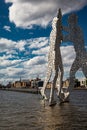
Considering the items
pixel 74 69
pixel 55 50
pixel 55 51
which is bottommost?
pixel 74 69

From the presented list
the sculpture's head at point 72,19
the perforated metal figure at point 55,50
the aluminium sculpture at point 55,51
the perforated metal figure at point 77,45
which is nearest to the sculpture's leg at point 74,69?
the perforated metal figure at point 77,45

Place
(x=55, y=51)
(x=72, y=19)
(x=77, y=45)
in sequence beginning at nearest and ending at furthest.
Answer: (x=55, y=51) → (x=77, y=45) → (x=72, y=19)

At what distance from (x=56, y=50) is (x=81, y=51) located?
5705 millimetres

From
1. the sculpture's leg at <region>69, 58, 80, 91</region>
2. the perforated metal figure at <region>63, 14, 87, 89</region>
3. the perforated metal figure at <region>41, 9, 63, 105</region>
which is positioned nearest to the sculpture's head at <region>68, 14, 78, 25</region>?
the perforated metal figure at <region>63, 14, 87, 89</region>

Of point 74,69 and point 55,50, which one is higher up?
point 55,50

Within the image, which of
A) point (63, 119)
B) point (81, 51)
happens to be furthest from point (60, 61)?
point (63, 119)

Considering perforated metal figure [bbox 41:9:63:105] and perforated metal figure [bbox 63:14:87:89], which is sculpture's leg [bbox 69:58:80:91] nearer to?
perforated metal figure [bbox 63:14:87:89]

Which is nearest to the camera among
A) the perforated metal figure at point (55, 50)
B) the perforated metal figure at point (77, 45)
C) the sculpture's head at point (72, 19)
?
the perforated metal figure at point (55, 50)

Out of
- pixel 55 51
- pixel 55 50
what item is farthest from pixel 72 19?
pixel 55 51

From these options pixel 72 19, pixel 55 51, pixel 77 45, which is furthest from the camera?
pixel 72 19

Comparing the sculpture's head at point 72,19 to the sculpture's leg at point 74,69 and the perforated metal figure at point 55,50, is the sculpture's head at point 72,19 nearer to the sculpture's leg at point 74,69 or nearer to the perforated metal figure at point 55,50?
the perforated metal figure at point 55,50

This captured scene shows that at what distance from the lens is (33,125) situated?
27.8m

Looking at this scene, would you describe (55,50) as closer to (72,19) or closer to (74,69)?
(74,69)

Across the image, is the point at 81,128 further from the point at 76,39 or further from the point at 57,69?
Result: the point at 76,39
